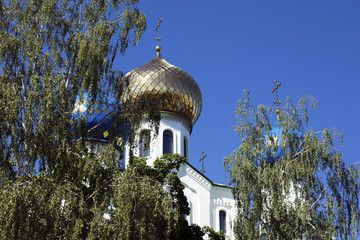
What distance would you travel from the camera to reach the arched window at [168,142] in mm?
20141

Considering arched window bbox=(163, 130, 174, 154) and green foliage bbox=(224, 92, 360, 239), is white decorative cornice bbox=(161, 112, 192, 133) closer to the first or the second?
arched window bbox=(163, 130, 174, 154)

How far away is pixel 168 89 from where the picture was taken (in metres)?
20.4

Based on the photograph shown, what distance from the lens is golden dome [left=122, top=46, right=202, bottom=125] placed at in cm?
2035

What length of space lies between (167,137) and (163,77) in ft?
7.55

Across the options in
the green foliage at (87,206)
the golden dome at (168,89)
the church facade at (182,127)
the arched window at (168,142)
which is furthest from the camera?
the golden dome at (168,89)

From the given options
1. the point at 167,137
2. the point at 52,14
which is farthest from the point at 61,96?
the point at 167,137

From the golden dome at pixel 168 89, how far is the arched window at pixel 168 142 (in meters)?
0.84

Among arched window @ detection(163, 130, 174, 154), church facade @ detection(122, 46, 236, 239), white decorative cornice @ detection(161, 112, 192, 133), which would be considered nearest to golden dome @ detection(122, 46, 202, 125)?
church facade @ detection(122, 46, 236, 239)

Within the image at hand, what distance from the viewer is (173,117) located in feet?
67.4

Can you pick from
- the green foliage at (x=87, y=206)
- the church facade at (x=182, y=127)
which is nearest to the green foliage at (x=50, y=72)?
the green foliage at (x=87, y=206)

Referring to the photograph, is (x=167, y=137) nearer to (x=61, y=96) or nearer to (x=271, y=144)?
(x=271, y=144)

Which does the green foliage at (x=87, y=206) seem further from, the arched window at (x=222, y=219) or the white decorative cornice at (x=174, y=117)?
the white decorative cornice at (x=174, y=117)

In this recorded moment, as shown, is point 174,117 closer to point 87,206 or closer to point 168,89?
point 168,89

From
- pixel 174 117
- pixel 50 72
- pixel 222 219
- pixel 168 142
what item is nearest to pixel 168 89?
pixel 174 117
